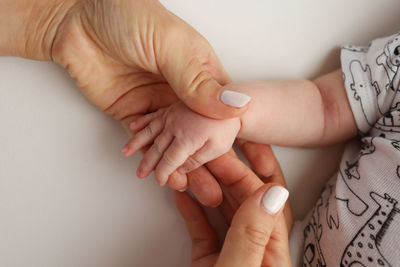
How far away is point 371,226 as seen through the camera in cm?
67

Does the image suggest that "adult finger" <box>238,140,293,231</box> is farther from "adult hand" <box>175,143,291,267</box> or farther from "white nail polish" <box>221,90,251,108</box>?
"white nail polish" <box>221,90,251,108</box>

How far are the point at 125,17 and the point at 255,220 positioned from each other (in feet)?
1.59

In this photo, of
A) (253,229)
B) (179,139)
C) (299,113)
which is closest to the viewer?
(253,229)

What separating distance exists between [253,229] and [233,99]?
9.6 inches

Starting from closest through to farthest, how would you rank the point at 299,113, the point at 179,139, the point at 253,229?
the point at 253,229 < the point at 179,139 < the point at 299,113

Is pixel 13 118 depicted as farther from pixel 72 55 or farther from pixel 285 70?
pixel 285 70

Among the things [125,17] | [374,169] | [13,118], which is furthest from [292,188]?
[13,118]

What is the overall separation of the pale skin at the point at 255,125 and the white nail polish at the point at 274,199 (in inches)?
5.9

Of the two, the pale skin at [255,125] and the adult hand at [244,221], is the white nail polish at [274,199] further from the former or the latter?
the pale skin at [255,125]

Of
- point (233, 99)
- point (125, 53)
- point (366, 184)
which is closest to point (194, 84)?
point (233, 99)

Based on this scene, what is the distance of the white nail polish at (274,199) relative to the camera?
618 mm

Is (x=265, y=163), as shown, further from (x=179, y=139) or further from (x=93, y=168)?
(x=93, y=168)

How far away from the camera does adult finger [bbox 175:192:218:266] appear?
803mm

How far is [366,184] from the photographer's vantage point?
0.72 m
